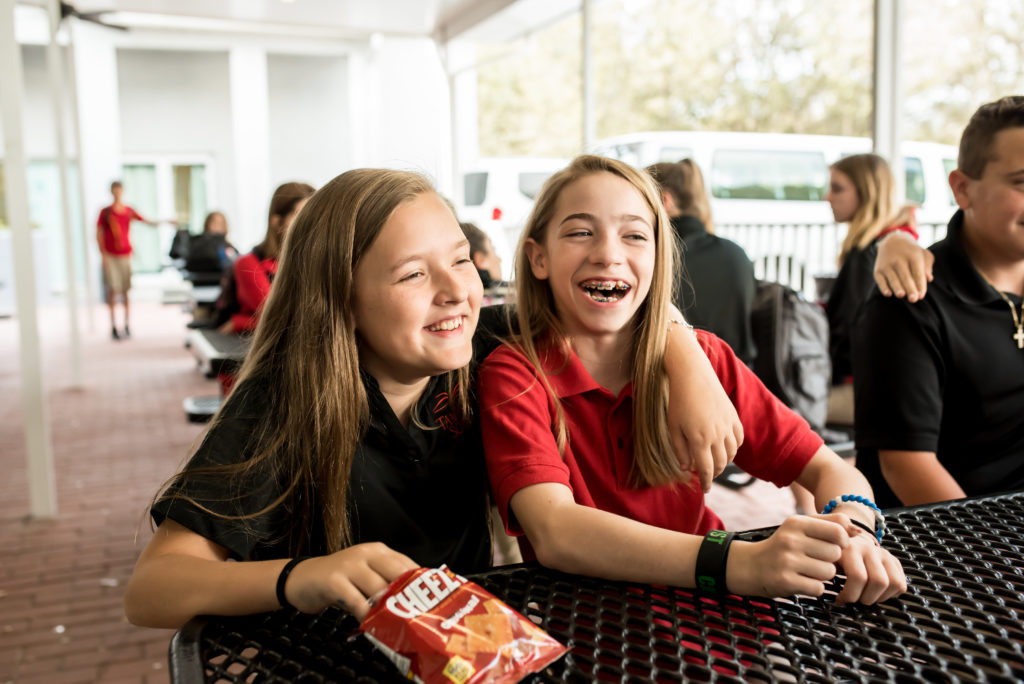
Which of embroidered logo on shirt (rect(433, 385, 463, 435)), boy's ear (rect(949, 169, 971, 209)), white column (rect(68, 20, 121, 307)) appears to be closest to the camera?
embroidered logo on shirt (rect(433, 385, 463, 435))

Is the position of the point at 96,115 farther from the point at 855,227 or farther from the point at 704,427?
the point at 704,427

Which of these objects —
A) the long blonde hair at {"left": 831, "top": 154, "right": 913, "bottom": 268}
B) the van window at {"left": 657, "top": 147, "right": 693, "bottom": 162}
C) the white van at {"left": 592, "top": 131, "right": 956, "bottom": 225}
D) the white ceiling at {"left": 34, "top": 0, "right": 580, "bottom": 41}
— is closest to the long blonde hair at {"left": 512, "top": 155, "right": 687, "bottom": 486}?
the long blonde hair at {"left": 831, "top": 154, "right": 913, "bottom": 268}

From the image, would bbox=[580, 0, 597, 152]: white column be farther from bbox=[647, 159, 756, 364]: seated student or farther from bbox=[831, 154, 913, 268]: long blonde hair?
bbox=[647, 159, 756, 364]: seated student

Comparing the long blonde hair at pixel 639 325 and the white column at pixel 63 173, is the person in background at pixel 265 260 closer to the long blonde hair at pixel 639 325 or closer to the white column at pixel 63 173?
the long blonde hair at pixel 639 325

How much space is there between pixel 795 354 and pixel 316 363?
7.30ft

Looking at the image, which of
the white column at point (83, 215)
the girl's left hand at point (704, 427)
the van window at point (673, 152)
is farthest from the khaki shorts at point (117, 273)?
the girl's left hand at point (704, 427)

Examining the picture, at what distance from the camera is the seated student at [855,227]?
3.42m

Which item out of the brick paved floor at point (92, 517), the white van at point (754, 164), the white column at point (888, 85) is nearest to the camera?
the brick paved floor at point (92, 517)

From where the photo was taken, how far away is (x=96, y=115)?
13812 mm

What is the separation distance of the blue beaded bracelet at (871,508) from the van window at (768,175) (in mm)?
9067

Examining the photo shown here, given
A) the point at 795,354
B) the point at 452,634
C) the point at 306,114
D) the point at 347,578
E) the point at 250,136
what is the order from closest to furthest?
the point at 452,634, the point at 347,578, the point at 795,354, the point at 250,136, the point at 306,114

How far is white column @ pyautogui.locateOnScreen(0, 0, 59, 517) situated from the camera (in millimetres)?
3565

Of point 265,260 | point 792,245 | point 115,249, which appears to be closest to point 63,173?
point 115,249

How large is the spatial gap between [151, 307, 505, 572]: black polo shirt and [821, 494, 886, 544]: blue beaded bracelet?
514mm
